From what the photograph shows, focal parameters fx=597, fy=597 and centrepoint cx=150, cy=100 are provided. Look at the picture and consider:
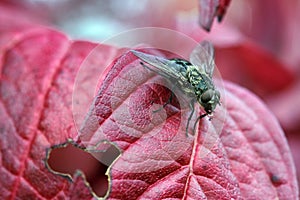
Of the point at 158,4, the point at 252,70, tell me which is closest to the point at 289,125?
the point at 252,70

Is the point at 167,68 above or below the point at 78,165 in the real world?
above

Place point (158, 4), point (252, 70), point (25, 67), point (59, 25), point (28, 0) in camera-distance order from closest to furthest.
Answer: point (25, 67) → point (252, 70) → point (28, 0) → point (59, 25) → point (158, 4)

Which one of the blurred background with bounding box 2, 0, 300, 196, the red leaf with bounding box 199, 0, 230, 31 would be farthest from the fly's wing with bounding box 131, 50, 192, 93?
the blurred background with bounding box 2, 0, 300, 196

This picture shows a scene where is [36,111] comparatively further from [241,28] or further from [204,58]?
[241,28]

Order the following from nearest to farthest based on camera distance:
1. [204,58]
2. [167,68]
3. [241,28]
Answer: [167,68]
[204,58]
[241,28]

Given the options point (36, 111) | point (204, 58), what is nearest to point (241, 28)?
point (204, 58)

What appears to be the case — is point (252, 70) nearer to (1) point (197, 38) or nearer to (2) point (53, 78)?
(1) point (197, 38)

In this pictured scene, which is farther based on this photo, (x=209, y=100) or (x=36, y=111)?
(x=36, y=111)
